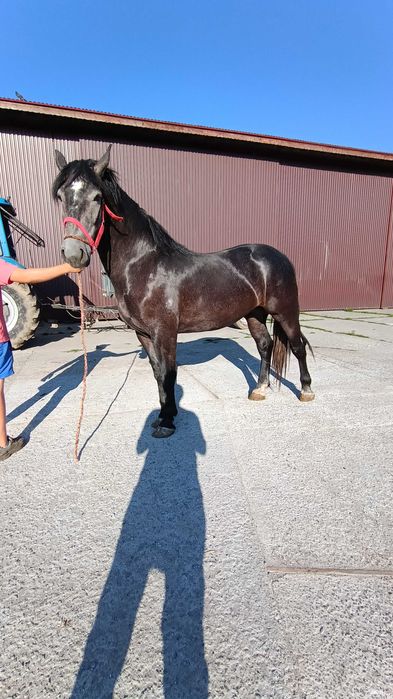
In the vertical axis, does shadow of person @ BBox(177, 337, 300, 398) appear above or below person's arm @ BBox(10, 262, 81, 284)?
below

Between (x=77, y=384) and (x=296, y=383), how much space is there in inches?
110

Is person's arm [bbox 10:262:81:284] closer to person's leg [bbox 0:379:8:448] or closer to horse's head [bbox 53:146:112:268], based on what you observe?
horse's head [bbox 53:146:112:268]

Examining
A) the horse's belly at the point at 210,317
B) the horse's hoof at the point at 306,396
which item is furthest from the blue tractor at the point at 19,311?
the horse's hoof at the point at 306,396

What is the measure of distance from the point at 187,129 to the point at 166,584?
9.93m

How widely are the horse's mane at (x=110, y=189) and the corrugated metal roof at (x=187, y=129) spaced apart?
6955mm

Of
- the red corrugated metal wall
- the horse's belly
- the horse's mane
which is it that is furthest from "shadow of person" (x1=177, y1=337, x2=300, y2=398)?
the red corrugated metal wall

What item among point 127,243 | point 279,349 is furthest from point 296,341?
point 127,243

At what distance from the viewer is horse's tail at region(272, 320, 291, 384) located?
371 centimetres

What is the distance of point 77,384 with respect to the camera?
4125 mm

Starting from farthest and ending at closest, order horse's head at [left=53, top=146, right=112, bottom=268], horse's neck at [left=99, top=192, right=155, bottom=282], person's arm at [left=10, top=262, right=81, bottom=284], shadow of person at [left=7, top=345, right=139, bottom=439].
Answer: shadow of person at [left=7, top=345, right=139, bottom=439] < horse's neck at [left=99, top=192, right=155, bottom=282] < horse's head at [left=53, top=146, right=112, bottom=268] < person's arm at [left=10, top=262, right=81, bottom=284]

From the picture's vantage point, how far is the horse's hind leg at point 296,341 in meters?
3.49

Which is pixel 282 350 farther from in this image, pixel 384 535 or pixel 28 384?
pixel 28 384

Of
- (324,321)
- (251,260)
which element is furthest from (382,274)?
(251,260)

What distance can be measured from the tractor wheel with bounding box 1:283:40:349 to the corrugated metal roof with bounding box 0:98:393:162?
4.57m
